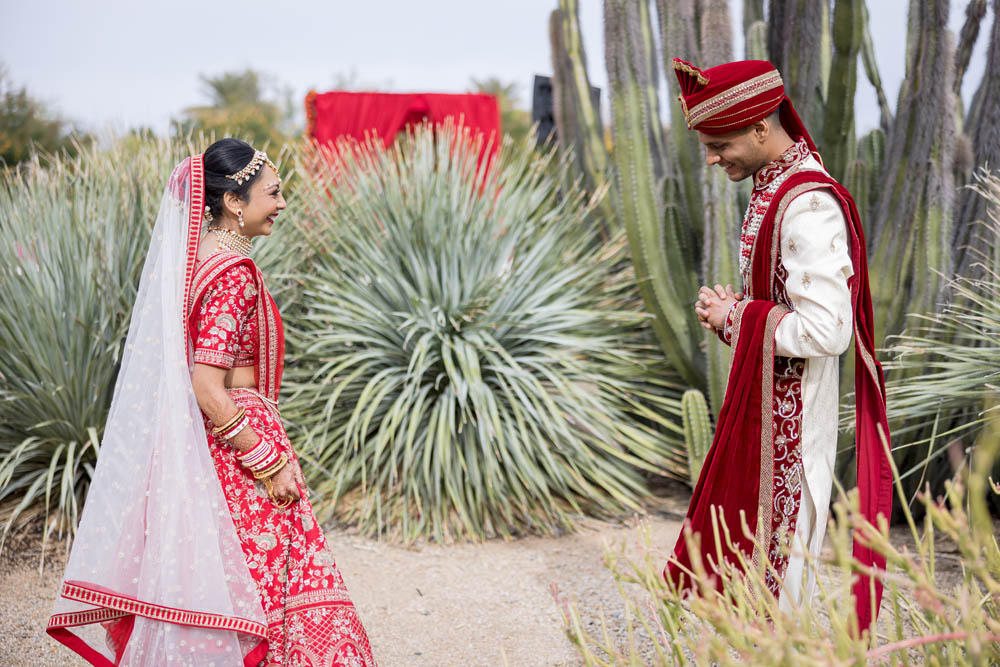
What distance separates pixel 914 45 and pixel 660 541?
2645 mm

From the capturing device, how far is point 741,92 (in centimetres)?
205

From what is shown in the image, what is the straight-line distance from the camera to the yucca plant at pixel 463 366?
4336 mm

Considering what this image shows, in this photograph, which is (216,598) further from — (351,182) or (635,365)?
(351,182)

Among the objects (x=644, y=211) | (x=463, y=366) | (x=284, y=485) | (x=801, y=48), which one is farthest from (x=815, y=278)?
(x=644, y=211)

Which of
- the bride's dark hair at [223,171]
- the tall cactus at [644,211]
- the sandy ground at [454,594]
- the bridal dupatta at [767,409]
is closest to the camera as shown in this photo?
the bridal dupatta at [767,409]

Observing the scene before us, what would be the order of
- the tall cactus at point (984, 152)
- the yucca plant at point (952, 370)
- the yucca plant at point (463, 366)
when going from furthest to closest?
the yucca plant at point (463, 366)
the tall cactus at point (984, 152)
the yucca plant at point (952, 370)

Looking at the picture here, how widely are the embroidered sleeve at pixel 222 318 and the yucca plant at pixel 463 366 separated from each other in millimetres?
2024

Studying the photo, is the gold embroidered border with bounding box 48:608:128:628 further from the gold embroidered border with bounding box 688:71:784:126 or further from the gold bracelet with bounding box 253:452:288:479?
the gold embroidered border with bounding box 688:71:784:126

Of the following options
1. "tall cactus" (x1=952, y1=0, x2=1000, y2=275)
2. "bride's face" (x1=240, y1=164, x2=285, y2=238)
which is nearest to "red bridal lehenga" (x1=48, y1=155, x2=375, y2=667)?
"bride's face" (x1=240, y1=164, x2=285, y2=238)

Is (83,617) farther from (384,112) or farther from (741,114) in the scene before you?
(384,112)

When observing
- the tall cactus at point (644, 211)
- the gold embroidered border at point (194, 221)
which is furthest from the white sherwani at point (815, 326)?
the tall cactus at point (644, 211)

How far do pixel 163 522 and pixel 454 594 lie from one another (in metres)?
1.78

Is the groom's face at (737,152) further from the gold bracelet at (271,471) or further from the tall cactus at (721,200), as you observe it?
the tall cactus at (721,200)

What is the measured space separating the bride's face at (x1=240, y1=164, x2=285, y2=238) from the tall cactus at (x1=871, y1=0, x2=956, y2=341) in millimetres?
2769
